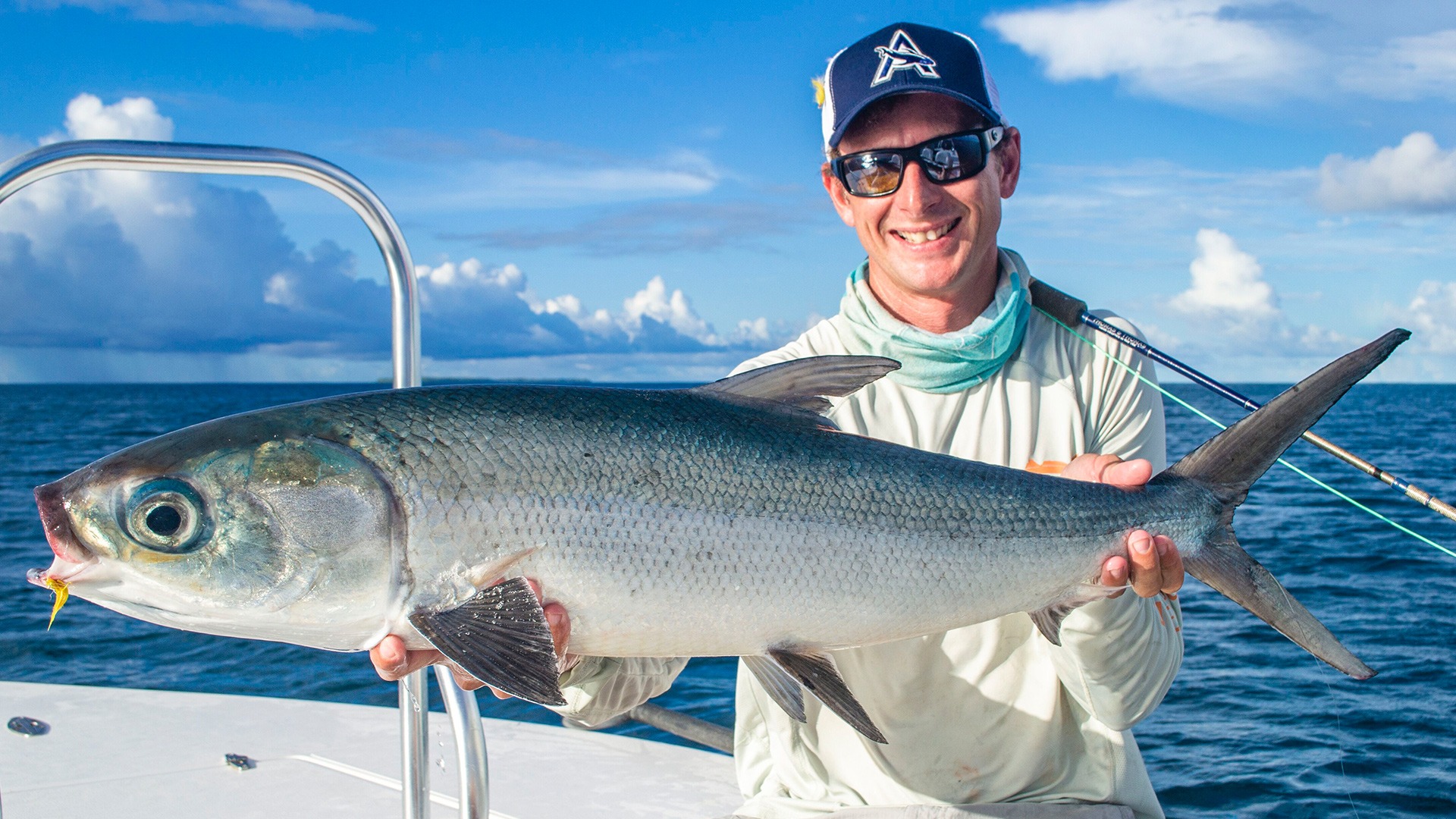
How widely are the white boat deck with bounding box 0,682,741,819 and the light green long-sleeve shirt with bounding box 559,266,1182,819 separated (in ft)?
3.91

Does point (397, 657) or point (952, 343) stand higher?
point (952, 343)

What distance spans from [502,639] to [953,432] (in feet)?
6.06

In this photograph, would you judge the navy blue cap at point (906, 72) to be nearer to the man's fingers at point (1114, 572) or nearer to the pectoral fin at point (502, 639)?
the man's fingers at point (1114, 572)

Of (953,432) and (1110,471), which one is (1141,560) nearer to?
(1110,471)

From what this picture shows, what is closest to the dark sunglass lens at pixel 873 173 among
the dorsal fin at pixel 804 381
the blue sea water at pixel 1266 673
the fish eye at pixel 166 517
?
the dorsal fin at pixel 804 381

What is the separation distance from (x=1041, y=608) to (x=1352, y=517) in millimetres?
27210

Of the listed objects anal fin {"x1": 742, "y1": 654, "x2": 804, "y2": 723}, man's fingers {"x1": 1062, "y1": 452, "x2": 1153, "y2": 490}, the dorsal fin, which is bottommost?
anal fin {"x1": 742, "y1": 654, "x2": 804, "y2": 723}

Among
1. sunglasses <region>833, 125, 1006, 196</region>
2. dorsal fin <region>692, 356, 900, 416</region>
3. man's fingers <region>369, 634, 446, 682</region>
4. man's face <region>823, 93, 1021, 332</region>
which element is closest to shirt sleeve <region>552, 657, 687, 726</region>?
man's fingers <region>369, 634, 446, 682</region>

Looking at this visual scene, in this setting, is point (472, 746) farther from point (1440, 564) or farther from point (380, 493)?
point (1440, 564)

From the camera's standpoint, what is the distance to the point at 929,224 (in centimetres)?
358

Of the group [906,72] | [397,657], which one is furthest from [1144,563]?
[397,657]

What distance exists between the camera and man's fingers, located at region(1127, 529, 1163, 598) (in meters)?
2.80

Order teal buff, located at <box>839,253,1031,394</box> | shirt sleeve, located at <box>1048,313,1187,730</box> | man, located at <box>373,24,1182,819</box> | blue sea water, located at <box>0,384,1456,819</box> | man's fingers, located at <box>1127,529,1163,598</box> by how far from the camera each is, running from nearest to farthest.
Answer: man's fingers, located at <box>1127,529,1163,598</box> → shirt sleeve, located at <box>1048,313,1187,730</box> → man, located at <box>373,24,1182,819</box> → teal buff, located at <box>839,253,1031,394</box> → blue sea water, located at <box>0,384,1456,819</box>

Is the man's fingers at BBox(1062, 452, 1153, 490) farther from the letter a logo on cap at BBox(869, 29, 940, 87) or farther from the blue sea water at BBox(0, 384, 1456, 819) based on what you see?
the blue sea water at BBox(0, 384, 1456, 819)
